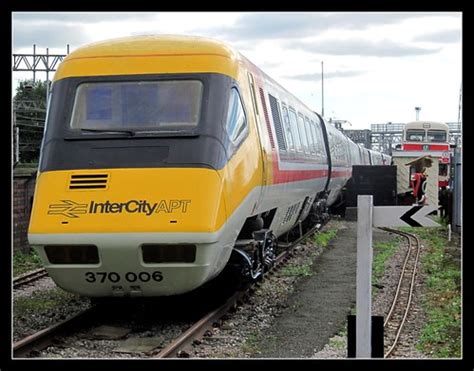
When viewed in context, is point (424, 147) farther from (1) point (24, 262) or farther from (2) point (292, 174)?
(1) point (24, 262)

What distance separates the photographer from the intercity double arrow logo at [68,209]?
7297 mm

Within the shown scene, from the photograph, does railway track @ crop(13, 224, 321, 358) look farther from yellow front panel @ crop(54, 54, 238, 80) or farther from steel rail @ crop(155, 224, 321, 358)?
yellow front panel @ crop(54, 54, 238, 80)

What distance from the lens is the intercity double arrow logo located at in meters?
7.30

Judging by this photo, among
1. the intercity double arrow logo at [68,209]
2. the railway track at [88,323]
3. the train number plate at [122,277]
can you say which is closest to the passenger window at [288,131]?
the railway track at [88,323]

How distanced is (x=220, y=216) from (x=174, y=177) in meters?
0.56

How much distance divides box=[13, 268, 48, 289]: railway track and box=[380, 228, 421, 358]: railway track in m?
5.05

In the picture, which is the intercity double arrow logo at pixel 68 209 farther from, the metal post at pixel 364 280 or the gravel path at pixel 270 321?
the metal post at pixel 364 280

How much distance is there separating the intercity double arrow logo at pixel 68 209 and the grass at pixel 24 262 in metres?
5.39

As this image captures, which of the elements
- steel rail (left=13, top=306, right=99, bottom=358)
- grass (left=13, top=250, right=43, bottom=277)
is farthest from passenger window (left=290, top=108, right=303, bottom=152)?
steel rail (left=13, top=306, right=99, bottom=358)

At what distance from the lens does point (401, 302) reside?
10.3 metres

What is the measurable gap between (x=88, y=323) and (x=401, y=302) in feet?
13.6

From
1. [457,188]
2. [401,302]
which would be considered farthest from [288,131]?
[457,188]

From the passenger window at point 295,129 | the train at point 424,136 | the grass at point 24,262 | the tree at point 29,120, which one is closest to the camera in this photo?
the passenger window at point 295,129
